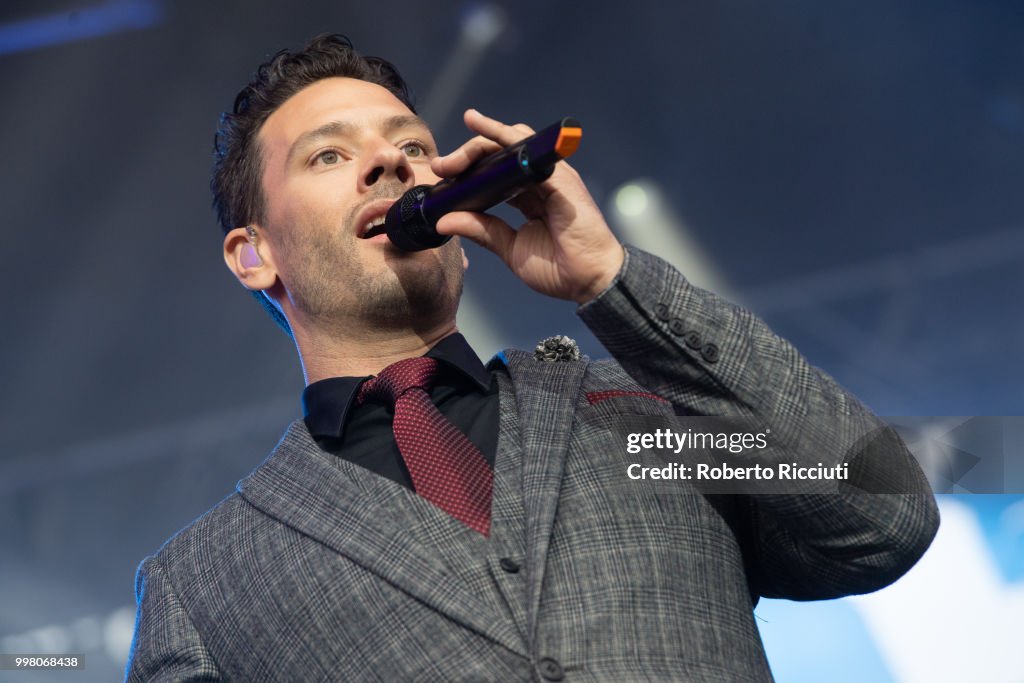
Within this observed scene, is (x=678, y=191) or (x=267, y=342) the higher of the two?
(x=678, y=191)

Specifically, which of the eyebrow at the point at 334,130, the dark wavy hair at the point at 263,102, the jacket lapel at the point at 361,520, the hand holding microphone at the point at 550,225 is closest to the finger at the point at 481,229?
the hand holding microphone at the point at 550,225

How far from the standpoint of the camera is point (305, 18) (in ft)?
10.6

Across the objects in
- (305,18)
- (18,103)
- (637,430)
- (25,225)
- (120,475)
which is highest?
(305,18)

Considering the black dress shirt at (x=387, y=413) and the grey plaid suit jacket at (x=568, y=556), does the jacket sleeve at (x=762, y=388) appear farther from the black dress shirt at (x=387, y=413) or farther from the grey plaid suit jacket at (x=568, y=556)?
the black dress shirt at (x=387, y=413)

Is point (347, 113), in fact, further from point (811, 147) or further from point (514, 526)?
point (811, 147)

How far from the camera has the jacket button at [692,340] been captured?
3.67ft

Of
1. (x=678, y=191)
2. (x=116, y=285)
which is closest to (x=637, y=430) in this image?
(x=678, y=191)

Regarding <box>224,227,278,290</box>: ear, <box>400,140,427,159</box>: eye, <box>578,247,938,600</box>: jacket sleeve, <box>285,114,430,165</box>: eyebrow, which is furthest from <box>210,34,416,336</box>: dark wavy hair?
<box>578,247,938,600</box>: jacket sleeve

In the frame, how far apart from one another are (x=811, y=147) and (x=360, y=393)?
87.7 inches

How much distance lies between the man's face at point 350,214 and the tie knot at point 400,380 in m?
0.11

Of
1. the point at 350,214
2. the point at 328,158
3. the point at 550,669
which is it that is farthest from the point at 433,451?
the point at 328,158

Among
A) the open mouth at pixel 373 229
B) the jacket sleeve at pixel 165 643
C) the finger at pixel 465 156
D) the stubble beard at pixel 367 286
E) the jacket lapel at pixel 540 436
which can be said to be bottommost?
the jacket sleeve at pixel 165 643

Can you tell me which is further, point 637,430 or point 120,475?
point 120,475

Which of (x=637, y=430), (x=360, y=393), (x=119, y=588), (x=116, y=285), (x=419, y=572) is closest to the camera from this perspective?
(x=419, y=572)
